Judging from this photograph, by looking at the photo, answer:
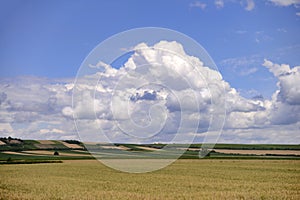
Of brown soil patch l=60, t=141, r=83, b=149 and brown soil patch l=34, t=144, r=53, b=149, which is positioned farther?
brown soil patch l=60, t=141, r=83, b=149

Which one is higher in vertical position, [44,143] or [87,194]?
[44,143]

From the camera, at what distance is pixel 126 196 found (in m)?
25.9

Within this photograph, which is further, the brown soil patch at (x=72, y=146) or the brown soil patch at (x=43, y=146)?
the brown soil patch at (x=72, y=146)

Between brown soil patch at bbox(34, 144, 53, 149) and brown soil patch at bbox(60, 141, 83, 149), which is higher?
brown soil patch at bbox(60, 141, 83, 149)

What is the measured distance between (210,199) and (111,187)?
33.7 feet

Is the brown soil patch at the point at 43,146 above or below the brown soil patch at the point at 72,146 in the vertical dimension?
below

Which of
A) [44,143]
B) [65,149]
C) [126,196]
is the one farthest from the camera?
[44,143]

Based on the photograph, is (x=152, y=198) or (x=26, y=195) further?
(x=26, y=195)

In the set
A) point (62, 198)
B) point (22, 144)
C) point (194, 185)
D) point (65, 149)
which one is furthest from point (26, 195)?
point (22, 144)

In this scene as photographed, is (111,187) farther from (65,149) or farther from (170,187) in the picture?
(65,149)

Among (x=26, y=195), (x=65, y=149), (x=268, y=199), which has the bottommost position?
(x=26, y=195)

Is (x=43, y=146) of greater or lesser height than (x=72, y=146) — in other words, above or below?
below

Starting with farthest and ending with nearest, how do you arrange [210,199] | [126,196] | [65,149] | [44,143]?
[44,143]
[65,149]
[126,196]
[210,199]

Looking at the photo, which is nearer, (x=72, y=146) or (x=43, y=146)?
(x=43, y=146)
